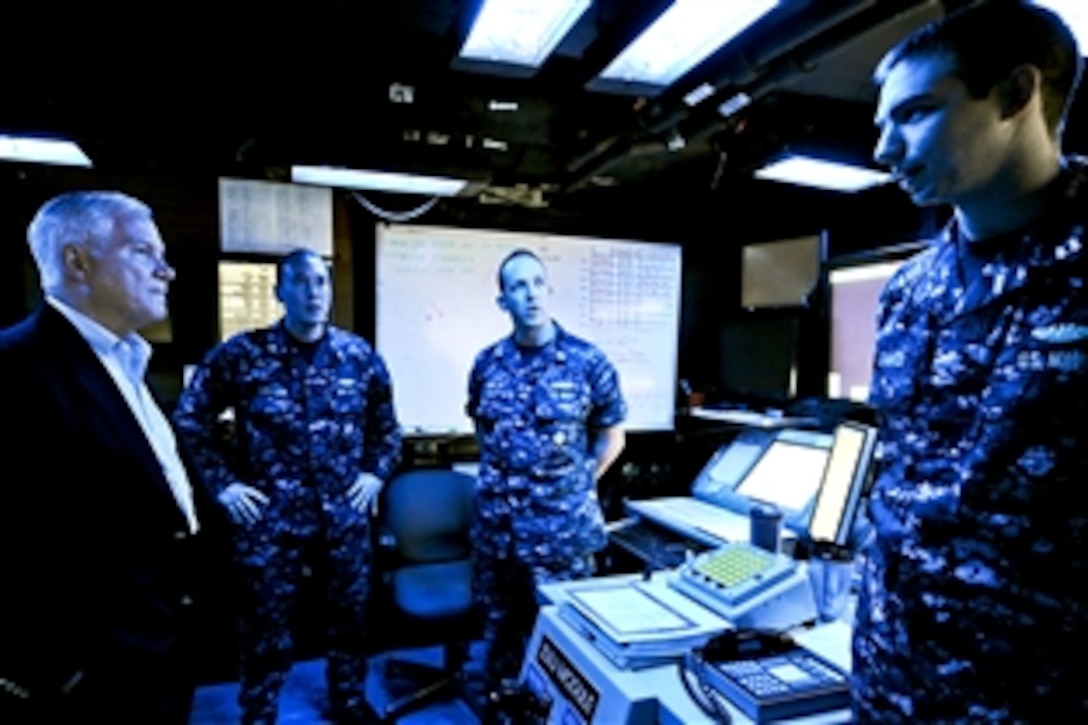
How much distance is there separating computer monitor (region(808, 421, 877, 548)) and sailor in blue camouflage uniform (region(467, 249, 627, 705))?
0.87 m

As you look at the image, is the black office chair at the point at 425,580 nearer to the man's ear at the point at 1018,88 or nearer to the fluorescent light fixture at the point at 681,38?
the fluorescent light fixture at the point at 681,38

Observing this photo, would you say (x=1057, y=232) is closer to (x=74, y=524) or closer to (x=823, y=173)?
(x=74, y=524)

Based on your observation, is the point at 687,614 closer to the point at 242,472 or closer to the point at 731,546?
the point at 731,546

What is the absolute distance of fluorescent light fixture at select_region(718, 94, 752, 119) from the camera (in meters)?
2.19

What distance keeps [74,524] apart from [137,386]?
0.39 m

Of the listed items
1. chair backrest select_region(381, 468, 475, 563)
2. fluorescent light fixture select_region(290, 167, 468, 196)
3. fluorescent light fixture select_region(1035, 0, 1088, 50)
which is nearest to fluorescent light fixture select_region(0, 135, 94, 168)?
fluorescent light fixture select_region(290, 167, 468, 196)

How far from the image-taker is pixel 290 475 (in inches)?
92.4

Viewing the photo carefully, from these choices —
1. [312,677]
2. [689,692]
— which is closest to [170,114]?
[312,677]

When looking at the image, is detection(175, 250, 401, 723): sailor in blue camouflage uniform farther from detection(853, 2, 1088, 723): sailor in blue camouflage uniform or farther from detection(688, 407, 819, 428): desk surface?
detection(853, 2, 1088, 723): sailor in blue camouflage uniform

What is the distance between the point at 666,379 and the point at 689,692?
2824mm

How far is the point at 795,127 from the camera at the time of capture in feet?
8.59

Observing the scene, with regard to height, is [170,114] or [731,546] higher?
[170,114]

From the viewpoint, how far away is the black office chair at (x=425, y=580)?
2.62 m

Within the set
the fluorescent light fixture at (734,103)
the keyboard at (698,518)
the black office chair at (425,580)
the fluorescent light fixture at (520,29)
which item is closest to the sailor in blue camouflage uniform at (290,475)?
the black office chair at (425,580)
